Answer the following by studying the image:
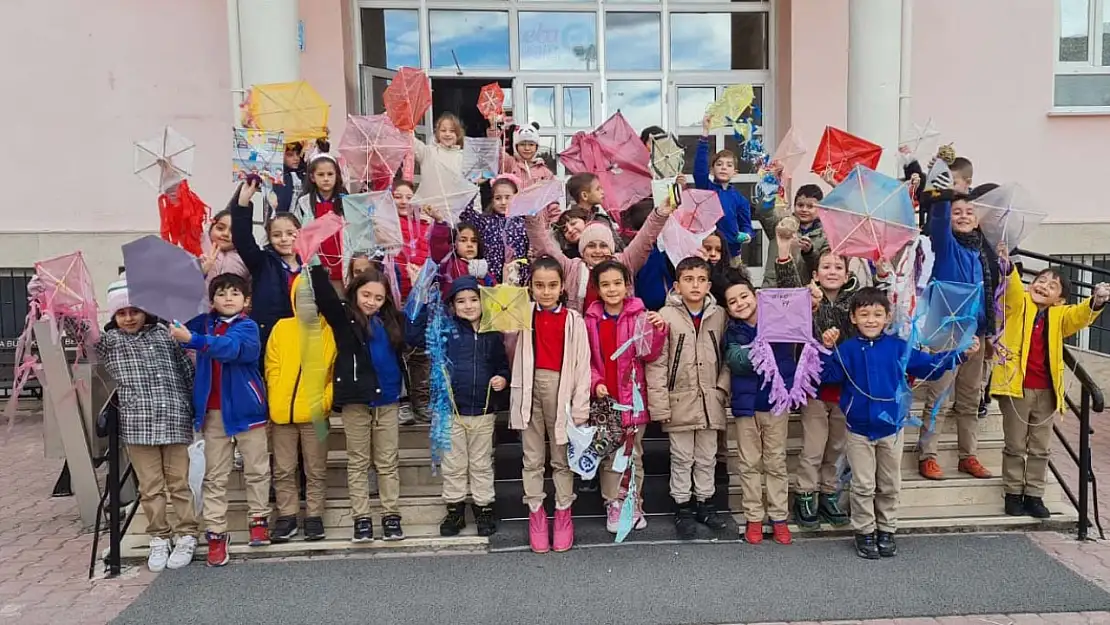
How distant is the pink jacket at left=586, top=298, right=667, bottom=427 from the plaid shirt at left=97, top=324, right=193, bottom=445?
240 cm

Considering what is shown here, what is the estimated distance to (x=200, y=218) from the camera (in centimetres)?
518

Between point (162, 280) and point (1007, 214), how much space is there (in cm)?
525

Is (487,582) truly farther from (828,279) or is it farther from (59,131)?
(59,131)

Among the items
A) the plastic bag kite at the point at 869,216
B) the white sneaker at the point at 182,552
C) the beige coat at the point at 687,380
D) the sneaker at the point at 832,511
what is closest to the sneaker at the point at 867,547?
the sneaker at the point at 832,511

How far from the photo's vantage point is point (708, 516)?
4.58 meters

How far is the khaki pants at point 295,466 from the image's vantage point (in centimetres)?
439

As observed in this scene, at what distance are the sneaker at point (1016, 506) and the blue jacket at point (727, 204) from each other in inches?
95.8

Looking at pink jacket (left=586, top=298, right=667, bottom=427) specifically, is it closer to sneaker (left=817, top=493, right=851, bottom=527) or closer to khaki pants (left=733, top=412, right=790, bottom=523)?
khaki pants (left=733, top=412, right=790, bottom=523)

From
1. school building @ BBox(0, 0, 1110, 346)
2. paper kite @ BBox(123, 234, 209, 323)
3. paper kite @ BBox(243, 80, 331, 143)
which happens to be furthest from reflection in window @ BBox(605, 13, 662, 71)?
paper kite @ BBox(123, 234, 209, 323)

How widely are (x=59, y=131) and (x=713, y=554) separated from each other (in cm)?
837

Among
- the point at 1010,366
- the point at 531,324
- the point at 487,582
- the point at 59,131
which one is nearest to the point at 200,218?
the point at 531,324

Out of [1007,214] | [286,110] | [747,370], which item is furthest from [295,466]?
[1007,214]

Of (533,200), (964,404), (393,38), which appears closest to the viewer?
(533,200)

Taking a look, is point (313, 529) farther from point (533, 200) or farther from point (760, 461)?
point (760, 461)
